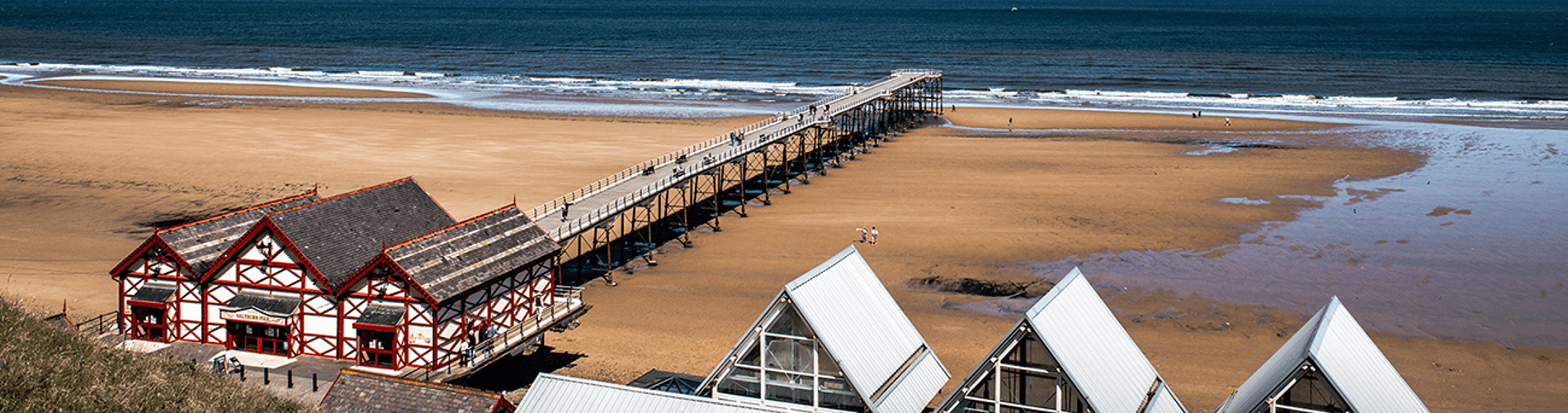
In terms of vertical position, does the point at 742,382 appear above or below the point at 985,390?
below

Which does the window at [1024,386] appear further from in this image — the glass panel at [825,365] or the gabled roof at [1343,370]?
the gabled roof at [1343,370]

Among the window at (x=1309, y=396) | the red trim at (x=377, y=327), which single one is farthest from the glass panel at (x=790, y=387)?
the red trim at (x=377, y=327)

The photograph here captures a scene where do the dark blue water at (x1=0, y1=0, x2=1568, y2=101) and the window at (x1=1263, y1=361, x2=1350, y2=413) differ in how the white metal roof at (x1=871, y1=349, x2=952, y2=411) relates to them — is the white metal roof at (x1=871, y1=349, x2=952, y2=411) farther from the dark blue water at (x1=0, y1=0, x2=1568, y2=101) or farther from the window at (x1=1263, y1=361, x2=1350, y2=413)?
the dark blue water at (x1=0, y1=0, x2=1568, y2=101)

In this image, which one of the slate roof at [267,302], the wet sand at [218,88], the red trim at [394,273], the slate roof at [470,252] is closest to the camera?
the red trim at [394,273]

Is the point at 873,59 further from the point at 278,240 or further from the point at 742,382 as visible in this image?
the point at 742,382

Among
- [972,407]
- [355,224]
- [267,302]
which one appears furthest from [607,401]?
[355,224]

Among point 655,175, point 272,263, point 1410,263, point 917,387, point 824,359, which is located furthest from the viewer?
point 655,175

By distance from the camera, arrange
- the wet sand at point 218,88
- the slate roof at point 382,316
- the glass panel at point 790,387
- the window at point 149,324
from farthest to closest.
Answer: the wet sand at point 218,88 → the window at point 149,324 → the slate roof at point 382,316 → the glass panel at point 790,387
